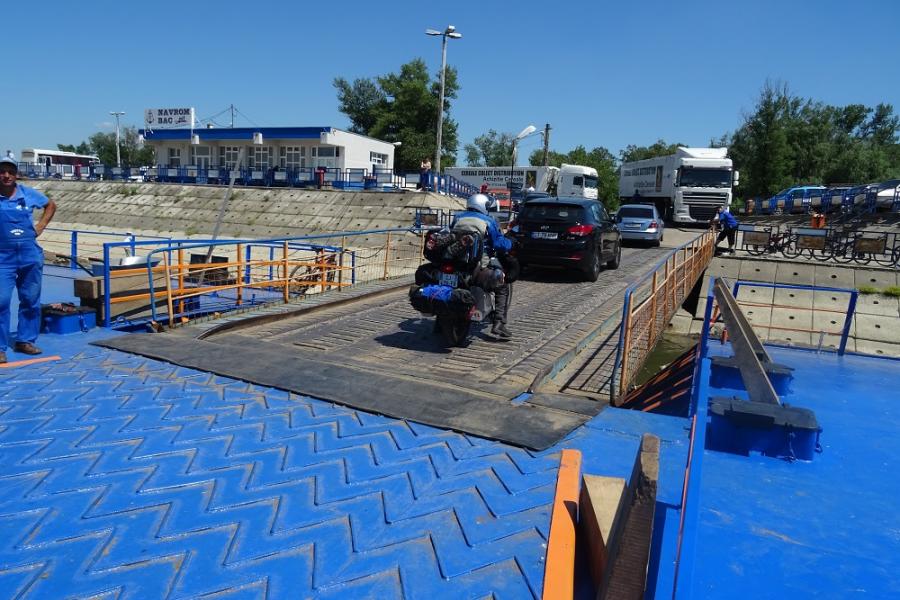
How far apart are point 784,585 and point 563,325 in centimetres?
553

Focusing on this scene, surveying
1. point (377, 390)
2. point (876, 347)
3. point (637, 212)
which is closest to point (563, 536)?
point (377, 390)

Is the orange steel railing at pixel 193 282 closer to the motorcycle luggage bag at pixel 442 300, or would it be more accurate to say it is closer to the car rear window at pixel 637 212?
the motorcycle luggage bag at pixel 442 300

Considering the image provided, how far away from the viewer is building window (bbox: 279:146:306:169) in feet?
134

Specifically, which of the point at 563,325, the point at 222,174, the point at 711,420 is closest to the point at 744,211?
the point at 222,174

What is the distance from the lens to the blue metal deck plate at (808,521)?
10.3 feet

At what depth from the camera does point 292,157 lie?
41.4 m

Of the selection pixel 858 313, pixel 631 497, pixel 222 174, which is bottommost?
pixel 858 313

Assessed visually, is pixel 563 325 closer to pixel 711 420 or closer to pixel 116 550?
pixel 711 420

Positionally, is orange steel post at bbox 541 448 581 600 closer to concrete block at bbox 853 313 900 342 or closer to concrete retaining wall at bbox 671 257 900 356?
concrete retaining wall at bbox 671 257 900 356

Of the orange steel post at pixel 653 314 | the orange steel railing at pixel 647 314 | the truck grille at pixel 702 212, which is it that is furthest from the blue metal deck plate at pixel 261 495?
the truck grille at pixel 702 212

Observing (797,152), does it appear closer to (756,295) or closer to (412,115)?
(412,115)

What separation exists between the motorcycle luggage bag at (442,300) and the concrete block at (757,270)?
13719 mm

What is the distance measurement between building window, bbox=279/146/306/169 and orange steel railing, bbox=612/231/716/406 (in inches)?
1268

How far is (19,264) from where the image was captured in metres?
5.79
